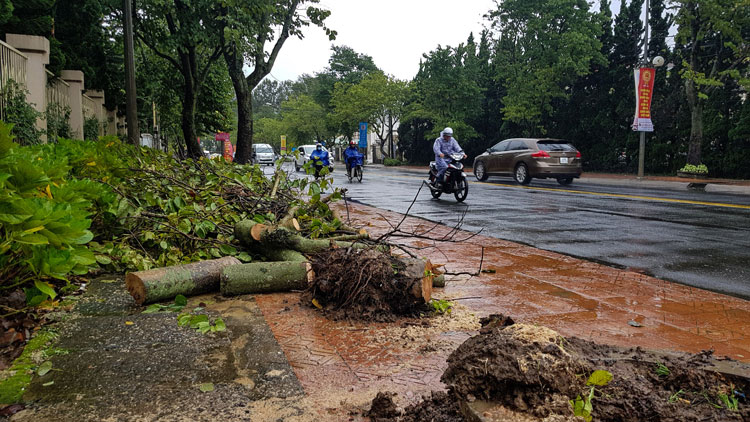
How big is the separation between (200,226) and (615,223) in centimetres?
698

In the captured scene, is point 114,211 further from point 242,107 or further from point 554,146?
point 554,146

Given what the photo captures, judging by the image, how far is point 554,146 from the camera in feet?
62.0

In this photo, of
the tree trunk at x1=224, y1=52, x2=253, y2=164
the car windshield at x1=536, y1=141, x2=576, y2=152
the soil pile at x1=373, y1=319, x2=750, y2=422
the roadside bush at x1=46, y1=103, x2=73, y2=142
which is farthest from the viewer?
the car windshield at x1=536, y1=141, x2=576, y2=152

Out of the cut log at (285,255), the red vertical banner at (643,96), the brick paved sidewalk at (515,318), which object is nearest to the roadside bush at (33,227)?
the brick paved sidewalk at (515,318)

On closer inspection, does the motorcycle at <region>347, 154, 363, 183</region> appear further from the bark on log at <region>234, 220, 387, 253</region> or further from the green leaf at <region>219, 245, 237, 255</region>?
the bark on log at <region>234, 220, 387, 253</region>

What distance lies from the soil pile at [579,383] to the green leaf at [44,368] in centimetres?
182

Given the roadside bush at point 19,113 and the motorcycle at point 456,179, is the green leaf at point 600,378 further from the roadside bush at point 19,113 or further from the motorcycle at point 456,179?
the motorcycle at point 456,179

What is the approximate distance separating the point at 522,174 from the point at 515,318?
1633 centimetres

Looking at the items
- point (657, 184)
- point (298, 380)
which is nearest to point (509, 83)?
point (657, 184)

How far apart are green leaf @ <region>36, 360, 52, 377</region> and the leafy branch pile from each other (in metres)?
0.39

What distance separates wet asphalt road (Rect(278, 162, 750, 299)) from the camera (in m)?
5.75

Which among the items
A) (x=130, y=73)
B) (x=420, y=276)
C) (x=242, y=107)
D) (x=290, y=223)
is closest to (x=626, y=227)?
(x=290, y=223)

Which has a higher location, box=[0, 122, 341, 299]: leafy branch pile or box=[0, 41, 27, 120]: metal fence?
box=[0, 41, 27, 120]: metal fence

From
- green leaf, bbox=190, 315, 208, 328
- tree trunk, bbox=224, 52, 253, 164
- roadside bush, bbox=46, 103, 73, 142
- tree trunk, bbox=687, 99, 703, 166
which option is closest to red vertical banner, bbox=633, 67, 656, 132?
tree trunk, bbox=687, 99, 703, 166
